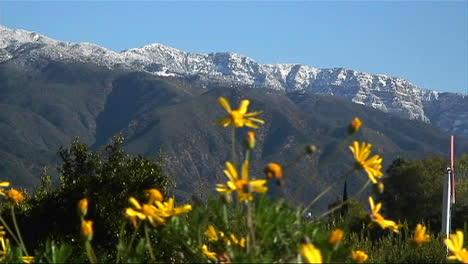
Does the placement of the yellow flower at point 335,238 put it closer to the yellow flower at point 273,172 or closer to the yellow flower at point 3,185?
the yellow flower at point 273,172

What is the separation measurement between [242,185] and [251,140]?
9.1 inches

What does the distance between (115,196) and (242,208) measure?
617 centimetres

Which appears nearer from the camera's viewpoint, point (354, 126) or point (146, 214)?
point (146, 214)

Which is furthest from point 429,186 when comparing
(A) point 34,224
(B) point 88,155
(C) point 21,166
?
(C) point 21,166

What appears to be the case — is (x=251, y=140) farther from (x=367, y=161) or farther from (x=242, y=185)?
(x=367, y=161)

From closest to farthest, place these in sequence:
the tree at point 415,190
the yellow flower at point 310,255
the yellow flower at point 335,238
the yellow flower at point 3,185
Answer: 1. the yellow flower at point 310,255
2. the yellow flower at point 335,238
3. the yellow flower at point 3,185
4. the tree at point 415,190

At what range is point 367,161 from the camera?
2537 millimetres

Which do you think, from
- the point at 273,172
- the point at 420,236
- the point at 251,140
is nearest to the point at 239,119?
the point at 251,140

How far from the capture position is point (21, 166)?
19488 centimetres

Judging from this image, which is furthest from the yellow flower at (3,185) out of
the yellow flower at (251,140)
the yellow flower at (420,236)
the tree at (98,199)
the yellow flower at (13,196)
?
the tree at (98,199)

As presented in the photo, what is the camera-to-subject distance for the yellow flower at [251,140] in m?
2.41

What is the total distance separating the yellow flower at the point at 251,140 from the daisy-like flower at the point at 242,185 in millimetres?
114

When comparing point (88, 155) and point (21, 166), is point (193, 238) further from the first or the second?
point (21, 166)

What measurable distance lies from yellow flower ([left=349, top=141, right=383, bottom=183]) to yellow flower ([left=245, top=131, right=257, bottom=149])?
293 mm
